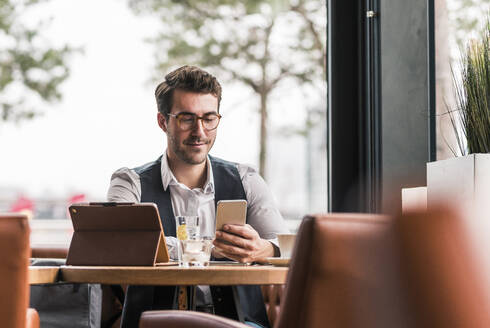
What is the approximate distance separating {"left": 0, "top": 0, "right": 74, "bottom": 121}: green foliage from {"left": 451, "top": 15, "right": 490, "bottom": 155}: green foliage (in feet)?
20.7

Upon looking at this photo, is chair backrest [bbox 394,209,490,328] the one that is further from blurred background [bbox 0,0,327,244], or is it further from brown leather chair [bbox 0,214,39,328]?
blurred background [bbox 0,0,327,244]

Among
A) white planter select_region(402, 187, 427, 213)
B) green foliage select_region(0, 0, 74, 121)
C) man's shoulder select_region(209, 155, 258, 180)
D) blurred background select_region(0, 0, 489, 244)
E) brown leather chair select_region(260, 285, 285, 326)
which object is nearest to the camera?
white planter select_region(402, 187, 427, 213)

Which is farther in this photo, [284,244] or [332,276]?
[284,244]

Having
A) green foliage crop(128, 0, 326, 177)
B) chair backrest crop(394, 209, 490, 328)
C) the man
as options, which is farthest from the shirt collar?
green foliage crop(128, 0, 326, 177)

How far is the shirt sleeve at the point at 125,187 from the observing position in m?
2.36

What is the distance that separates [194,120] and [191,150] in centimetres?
11

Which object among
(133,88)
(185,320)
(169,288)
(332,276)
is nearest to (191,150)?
(169,288)

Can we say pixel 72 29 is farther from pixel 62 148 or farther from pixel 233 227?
pixel 233 227

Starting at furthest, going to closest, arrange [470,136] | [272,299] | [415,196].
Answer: [272,299], [415,196], [470,136]

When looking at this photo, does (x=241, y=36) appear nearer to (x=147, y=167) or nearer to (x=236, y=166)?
(x=236, y=166)

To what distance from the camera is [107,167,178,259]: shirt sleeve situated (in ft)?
7.75

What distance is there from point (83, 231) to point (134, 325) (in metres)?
0.38

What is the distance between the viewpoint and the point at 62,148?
791cm

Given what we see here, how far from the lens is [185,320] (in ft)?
4.13
